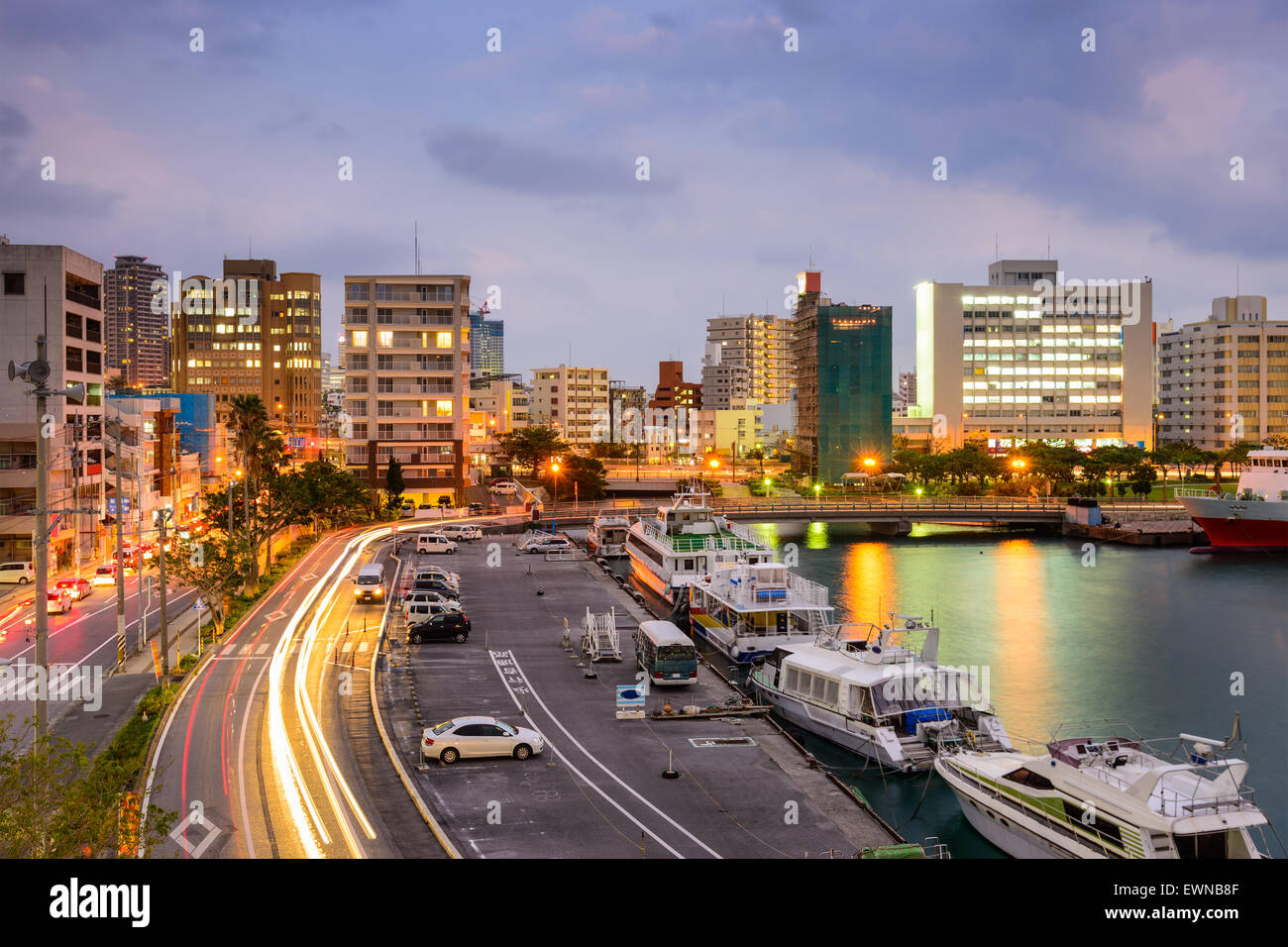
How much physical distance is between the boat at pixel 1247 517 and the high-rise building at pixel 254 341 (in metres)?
145

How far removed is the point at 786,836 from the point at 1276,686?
28.2 metres

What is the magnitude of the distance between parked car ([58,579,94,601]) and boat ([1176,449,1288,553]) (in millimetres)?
76311

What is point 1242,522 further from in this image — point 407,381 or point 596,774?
point 596,774

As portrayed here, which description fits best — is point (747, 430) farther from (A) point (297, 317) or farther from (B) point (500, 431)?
(A) point (297, 317)

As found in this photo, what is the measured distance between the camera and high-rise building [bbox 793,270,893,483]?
137 metres

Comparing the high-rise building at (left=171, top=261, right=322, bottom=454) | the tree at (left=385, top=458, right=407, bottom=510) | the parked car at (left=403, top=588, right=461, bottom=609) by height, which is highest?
the high-rise building at (left=171, top=261, right=322, bottom=454)

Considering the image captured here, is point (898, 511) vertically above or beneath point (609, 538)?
above

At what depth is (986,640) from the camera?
45.7 metres

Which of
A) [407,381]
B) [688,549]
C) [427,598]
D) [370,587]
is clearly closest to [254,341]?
[407,381]

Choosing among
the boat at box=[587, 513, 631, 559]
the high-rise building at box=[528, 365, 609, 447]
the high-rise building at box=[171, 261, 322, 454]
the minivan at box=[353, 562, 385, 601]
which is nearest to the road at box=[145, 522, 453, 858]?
the minivan at box=[353, 562, 385, 601]

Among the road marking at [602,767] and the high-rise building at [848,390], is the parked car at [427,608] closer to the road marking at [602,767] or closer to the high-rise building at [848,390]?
the road marking at [602,767]

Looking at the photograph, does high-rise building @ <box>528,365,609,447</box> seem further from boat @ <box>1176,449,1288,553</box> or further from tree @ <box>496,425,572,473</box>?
boat @ <box>1176,449,1288,553</box>

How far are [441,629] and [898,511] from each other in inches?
2382

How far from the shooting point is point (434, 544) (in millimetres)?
62531
